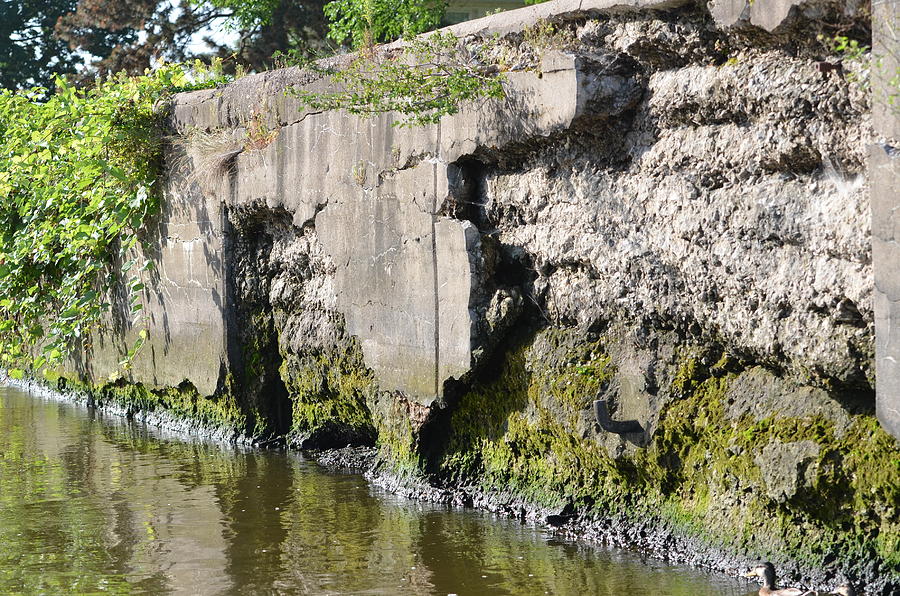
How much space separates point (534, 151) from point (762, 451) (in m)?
1.86

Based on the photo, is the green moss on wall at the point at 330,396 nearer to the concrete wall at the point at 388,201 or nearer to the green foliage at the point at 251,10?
the concrete wall at the point at 388,201

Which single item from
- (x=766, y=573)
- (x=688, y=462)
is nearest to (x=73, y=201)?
(x=688, y=462)

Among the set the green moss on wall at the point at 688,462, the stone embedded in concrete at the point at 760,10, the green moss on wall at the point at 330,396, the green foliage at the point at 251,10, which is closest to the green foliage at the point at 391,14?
the green foliage at the point at 251,10

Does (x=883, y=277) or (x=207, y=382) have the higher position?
(x=883, y=277)

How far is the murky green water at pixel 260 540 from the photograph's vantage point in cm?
434

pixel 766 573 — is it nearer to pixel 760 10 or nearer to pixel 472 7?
pixel 760 10

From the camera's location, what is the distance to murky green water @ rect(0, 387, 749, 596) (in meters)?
4.34

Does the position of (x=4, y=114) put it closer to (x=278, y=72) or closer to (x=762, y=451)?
(x=278, y=72)

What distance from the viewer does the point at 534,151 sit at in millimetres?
5270

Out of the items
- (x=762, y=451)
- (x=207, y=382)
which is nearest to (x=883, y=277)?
(x=762, y=451)

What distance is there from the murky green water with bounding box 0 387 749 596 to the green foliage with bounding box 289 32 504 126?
1935 mm

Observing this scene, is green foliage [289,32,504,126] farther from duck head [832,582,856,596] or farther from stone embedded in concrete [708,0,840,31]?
duck head [832,582,856,596]

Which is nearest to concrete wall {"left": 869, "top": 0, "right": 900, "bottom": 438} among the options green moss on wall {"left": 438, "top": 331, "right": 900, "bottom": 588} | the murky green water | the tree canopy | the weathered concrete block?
the weathered concrete block

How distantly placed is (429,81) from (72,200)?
14.4ft
